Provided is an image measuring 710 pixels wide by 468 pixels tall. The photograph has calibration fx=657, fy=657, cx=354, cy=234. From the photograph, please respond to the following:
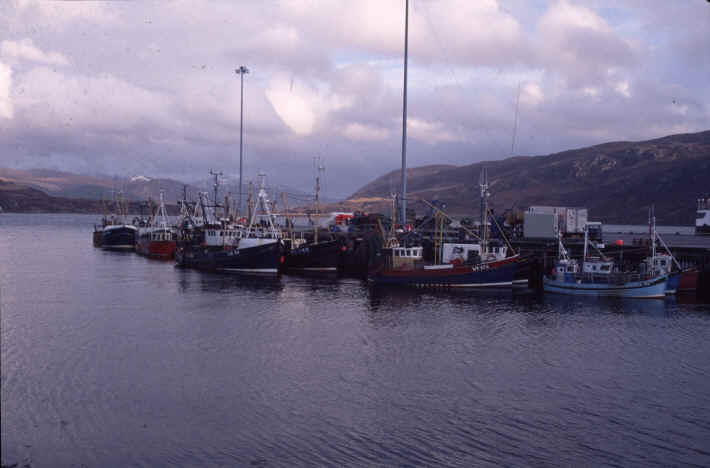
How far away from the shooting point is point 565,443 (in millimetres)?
15641

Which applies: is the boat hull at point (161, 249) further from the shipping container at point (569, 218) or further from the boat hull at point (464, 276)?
the shipping container at point (569, 218)

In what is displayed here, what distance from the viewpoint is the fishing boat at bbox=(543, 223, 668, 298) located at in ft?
134

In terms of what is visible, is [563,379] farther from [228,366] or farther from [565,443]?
[228,366]

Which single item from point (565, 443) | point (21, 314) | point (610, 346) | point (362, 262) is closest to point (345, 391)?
point (565, 443)

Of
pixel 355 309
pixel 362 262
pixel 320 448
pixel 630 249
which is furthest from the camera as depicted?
pixel 362 262

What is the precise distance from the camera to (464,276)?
44188mm

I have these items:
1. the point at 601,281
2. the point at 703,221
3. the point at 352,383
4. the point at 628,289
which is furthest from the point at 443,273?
the point at 703,221

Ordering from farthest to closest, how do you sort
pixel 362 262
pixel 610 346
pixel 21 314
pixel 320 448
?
pixel 362 262 < pixel 21 314 < pixel 610 346 < pixel 320 448

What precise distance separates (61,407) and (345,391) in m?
7.90

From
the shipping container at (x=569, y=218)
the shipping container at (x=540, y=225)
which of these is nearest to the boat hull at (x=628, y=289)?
the shipping container at (x=540, y=225)

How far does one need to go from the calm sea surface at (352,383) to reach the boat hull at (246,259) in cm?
1476

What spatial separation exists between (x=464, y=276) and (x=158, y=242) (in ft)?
138

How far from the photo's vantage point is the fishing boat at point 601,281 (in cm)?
4094

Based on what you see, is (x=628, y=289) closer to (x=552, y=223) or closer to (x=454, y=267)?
(x=454, y=267)
